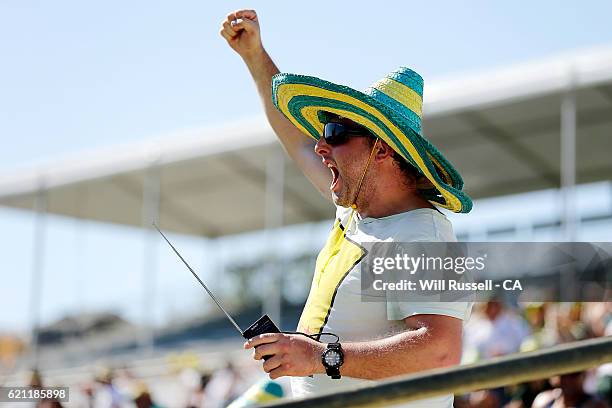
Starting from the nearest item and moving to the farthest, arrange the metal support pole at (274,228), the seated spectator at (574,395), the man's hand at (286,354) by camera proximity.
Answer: the man's hand at (286,354) → the seated spectator at (574,395) → the metal support pole at (274,228)

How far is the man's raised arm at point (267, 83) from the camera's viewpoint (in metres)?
3.58

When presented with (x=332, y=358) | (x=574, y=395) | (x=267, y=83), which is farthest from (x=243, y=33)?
(x=574, y=395)

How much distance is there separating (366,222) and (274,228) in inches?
417

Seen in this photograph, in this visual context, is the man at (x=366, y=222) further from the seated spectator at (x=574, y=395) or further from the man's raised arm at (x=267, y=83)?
the seated spectator at (x=574, y=395)

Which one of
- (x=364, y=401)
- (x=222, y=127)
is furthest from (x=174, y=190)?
(x=364, y=401)

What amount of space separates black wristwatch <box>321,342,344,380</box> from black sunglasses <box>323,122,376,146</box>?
696 millimetres

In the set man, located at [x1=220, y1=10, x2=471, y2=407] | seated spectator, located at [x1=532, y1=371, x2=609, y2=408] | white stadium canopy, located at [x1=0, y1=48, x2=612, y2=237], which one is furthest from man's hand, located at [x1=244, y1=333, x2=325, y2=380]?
white stadium canopy, located at [x1=0, y1=48, x2=612, y2=237]

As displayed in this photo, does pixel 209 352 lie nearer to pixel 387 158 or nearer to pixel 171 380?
pixel 171 380

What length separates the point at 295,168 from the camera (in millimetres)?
15141

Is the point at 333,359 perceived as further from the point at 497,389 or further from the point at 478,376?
the point at 497,389

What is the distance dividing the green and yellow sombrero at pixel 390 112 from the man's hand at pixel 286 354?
68 centimetres

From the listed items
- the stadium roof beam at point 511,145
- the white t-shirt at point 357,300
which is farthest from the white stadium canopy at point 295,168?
the white t-shirt at point 357,300

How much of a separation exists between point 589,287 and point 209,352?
748 centimetres

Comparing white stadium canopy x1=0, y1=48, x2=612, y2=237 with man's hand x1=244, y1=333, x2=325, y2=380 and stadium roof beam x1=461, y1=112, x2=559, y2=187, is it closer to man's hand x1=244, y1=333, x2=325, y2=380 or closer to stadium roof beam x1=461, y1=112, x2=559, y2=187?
stadium roof beam x1=461, y1=112, x2=559, y2=187
